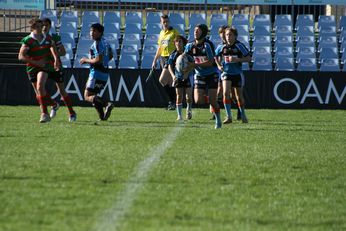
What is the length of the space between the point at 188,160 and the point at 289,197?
269 centimetres

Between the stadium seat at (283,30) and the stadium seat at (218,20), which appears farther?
the stadium seat at (218,20)

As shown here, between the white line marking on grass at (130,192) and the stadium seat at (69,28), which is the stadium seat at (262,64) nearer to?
the stadium seat at (69,28)

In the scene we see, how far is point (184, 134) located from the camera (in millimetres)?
14250

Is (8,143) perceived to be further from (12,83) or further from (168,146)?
(12,83)

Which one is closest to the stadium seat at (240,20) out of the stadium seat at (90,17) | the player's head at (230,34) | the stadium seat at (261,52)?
the stadium seat at (261,52)

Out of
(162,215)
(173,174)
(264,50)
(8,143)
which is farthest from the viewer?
(264,50)

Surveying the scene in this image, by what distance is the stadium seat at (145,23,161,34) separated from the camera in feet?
86.0

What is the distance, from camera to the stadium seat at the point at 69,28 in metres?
26.3

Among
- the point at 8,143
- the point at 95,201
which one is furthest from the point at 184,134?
the point at 95,201

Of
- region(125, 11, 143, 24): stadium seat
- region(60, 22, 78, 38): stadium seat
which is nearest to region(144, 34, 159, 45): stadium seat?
region(125, 11, 143, 24): stadium seat

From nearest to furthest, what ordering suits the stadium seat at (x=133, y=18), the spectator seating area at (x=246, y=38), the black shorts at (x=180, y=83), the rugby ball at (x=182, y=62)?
the rugby ball at (x=182, y=62), the black shorts at (x=180, y=83), the spectator seating area at (x=246, y=38), the stadium seat at (x=133, y=18)

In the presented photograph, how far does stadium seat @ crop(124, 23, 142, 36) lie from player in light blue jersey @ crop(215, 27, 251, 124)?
29.5 feet

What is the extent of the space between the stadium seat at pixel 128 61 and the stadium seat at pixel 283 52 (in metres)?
3.99

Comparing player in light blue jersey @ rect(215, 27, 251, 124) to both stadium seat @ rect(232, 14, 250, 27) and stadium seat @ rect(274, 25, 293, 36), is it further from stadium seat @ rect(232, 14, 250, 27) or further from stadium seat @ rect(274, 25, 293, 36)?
stadium seat @ rect(232, 14, 250, 27)
